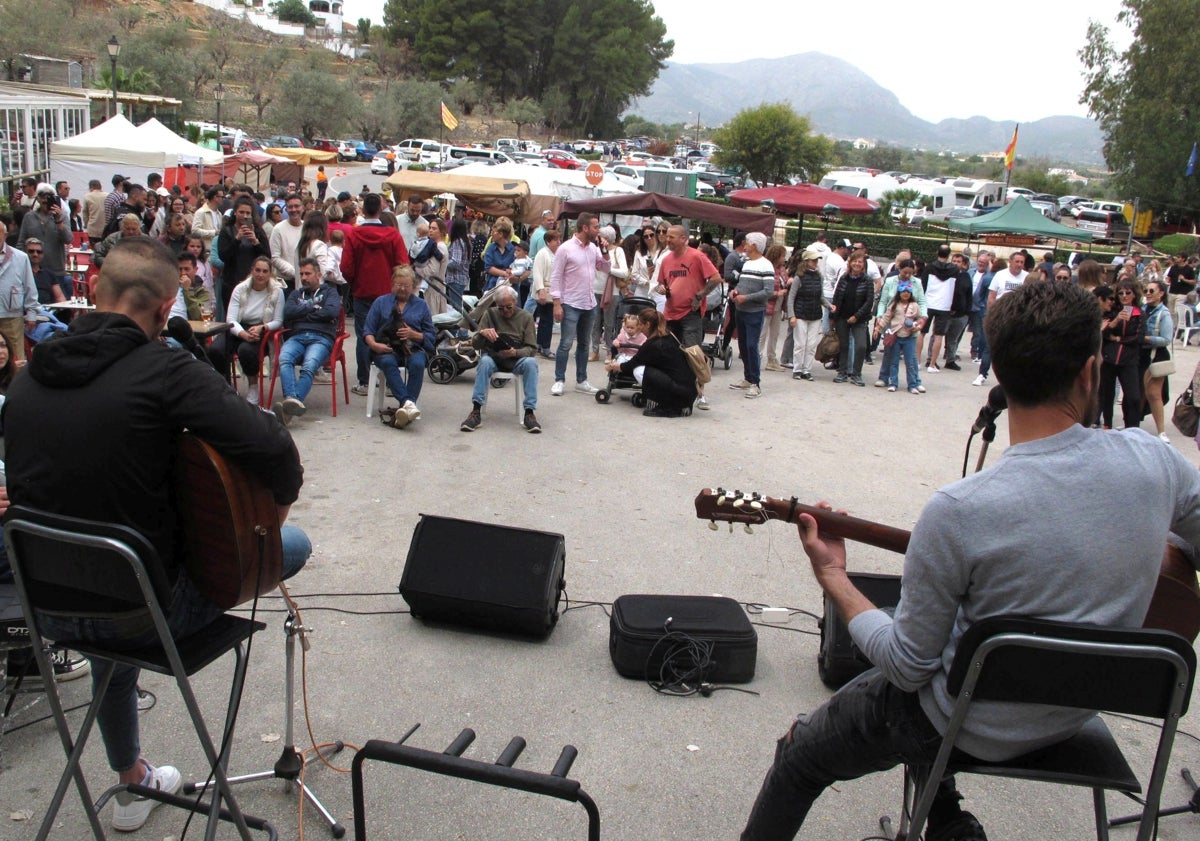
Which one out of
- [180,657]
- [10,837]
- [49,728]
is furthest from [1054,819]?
[49,728]

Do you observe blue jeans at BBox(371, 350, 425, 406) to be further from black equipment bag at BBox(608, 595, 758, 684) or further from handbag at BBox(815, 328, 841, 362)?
handbag at BBox(815, 328, 841, 362)

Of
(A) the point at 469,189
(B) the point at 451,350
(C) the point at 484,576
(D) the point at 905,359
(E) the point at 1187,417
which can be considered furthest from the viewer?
(A) the point at 469,189

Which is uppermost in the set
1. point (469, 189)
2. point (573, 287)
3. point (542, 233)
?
point (469, 189)

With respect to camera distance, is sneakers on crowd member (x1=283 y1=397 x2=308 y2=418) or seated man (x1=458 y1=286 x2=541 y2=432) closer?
sneakers on crowd member (x1=283 y1=397 x2=308 y2=418)

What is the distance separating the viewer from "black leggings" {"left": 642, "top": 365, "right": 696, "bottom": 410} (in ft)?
31.2

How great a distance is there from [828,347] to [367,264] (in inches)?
234

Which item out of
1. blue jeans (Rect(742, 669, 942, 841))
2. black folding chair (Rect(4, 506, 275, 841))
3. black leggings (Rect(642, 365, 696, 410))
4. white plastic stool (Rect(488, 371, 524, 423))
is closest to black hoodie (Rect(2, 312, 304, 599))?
black folding chair (Rect(4, 506, 275, 841))

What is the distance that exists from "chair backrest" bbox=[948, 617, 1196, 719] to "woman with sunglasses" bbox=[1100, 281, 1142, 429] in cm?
783

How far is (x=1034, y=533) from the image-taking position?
78.2 inches

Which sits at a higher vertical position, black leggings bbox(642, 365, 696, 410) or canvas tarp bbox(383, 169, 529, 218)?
canvas tarp bbox(383, 169, 529, 218)

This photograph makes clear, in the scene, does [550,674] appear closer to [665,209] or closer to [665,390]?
[665,390]

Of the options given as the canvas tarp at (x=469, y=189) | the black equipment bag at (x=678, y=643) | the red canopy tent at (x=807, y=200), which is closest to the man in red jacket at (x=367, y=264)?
the black equipment bag at (x=678, y=643)

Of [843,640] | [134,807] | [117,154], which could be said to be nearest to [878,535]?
[843,640]

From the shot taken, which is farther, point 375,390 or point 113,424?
point 375,390
